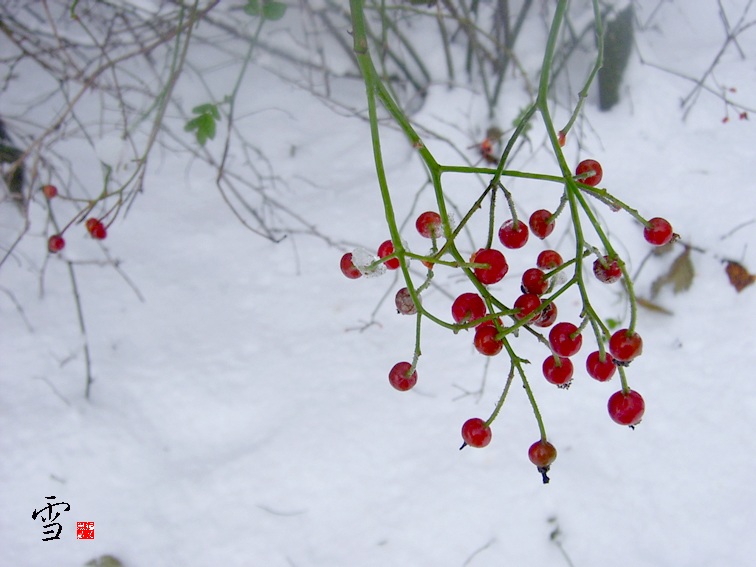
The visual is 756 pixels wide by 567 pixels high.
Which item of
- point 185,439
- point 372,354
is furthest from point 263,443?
point 372,354

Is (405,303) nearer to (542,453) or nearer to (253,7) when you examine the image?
(542,453)

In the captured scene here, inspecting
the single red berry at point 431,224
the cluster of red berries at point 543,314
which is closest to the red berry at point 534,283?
the cluster of red berries at point 543,314

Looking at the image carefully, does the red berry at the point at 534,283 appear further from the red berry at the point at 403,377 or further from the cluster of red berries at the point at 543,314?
the red berry at the point at 403,377

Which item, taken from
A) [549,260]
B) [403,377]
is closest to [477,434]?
[403,377]

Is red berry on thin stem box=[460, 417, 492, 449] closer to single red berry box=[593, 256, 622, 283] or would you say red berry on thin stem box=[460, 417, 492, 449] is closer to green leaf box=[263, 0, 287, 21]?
single red berry box=[593, 256, 622, 283]

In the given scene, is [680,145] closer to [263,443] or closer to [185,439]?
[263,443]

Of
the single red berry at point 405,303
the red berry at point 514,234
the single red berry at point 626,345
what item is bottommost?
the single red berry at point 626,345
